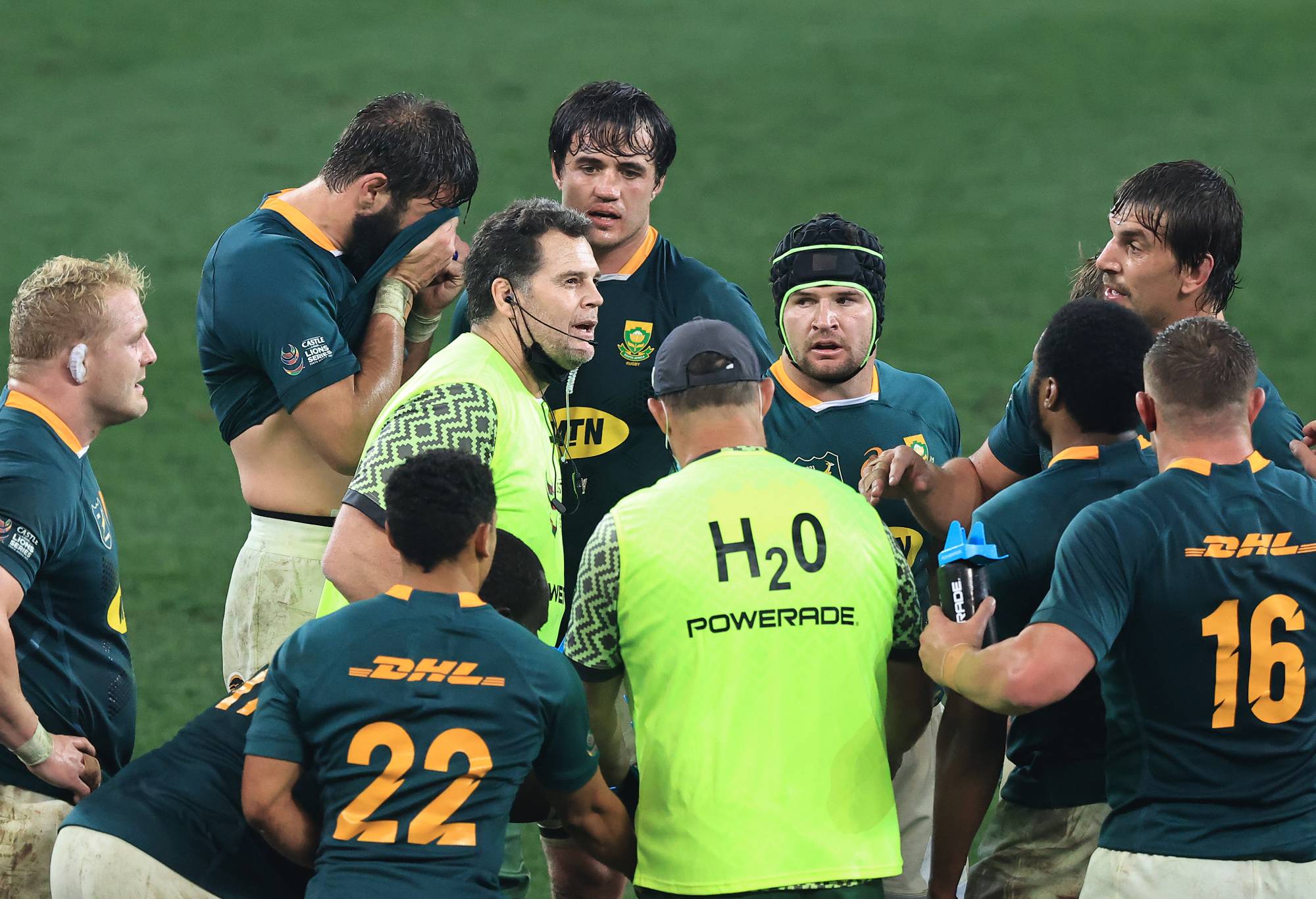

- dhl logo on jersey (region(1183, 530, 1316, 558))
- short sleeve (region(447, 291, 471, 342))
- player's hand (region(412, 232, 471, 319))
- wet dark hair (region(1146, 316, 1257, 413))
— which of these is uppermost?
player's hand (region(412, 232, 471, 319))

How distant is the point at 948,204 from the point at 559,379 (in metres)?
17.7

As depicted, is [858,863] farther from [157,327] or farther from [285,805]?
[157,327]

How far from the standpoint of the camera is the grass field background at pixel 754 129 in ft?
61.4

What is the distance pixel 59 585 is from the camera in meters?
4.71

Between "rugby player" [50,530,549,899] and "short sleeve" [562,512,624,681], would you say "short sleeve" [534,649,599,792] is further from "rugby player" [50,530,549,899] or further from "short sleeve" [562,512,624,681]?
"rugby player" [50,530,549,899]

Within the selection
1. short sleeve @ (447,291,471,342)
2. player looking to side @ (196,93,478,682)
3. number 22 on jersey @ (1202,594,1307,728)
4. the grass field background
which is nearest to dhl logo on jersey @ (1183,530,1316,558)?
number 22 on jersey @ (1202,594,1307,728)

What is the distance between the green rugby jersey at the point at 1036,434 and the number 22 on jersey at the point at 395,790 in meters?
2.11

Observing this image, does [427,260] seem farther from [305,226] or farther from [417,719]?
[417,719]

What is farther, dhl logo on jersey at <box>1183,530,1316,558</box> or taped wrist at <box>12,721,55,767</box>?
taped wrist at <box>12,721,55,767</box>

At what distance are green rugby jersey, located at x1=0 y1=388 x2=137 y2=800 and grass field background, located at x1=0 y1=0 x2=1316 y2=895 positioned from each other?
9.84 meters

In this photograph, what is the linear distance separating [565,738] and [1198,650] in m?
1.63

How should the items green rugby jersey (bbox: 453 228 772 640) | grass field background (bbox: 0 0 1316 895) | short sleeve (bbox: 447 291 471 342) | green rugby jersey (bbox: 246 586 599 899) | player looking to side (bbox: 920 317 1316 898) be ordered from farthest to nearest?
grass field background (bbox: 0 0 1316 895)
green rugby jersey (bbox: 453 228 772 640)
short sleeve (bbox: 447 291 471 342)
player looking to side (bbox: 920 317 1316 898)
green rugby jersey (bbox: 246 586 599 899)

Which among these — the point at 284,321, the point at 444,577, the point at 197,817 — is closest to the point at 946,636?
the point at 444,577

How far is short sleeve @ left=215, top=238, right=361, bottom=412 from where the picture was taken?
5004 millimetres
